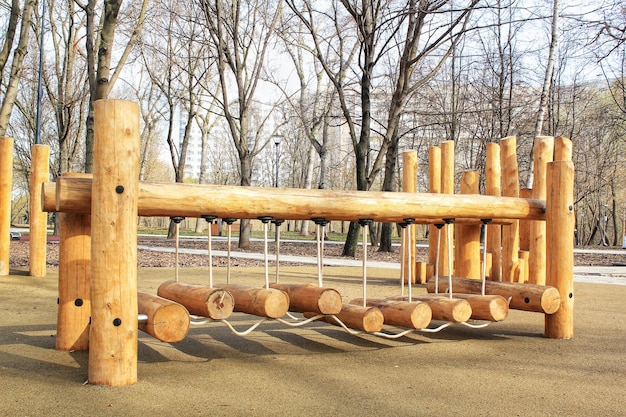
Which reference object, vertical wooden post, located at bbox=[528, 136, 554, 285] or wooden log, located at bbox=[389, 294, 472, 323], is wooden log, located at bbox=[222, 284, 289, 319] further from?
vertical wooden post, located at bbox=[528, 136, 554, 285]

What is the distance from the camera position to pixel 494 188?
684 cm

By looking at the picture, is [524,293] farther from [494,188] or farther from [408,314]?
[494,188]

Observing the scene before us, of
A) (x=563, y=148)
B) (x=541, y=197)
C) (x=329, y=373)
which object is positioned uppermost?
(x=563, y=148)

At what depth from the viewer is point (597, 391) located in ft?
12.4

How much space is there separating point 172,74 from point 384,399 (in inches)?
966

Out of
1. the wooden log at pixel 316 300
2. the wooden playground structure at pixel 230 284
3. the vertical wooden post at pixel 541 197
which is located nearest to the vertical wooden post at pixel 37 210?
the wooden playground structure at pixel 230 284

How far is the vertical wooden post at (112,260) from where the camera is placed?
3713mm

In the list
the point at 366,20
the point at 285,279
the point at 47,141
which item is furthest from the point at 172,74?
the point at 285,279

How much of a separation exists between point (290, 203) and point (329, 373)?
1.24m

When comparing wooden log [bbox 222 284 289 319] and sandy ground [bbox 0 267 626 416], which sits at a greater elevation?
wooden log [bbox 222 284 289 319]

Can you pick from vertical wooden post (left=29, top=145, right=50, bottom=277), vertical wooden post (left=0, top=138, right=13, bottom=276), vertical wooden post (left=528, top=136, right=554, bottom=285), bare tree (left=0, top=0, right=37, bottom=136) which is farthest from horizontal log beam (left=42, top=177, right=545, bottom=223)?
bare tree (left=0, top=0, right=37, bottom=136)

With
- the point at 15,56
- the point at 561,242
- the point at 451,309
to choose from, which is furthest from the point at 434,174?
the point at 15,56

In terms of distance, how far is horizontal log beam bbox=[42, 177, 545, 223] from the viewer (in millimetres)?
4004

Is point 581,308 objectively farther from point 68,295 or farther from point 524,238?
point 68,295
